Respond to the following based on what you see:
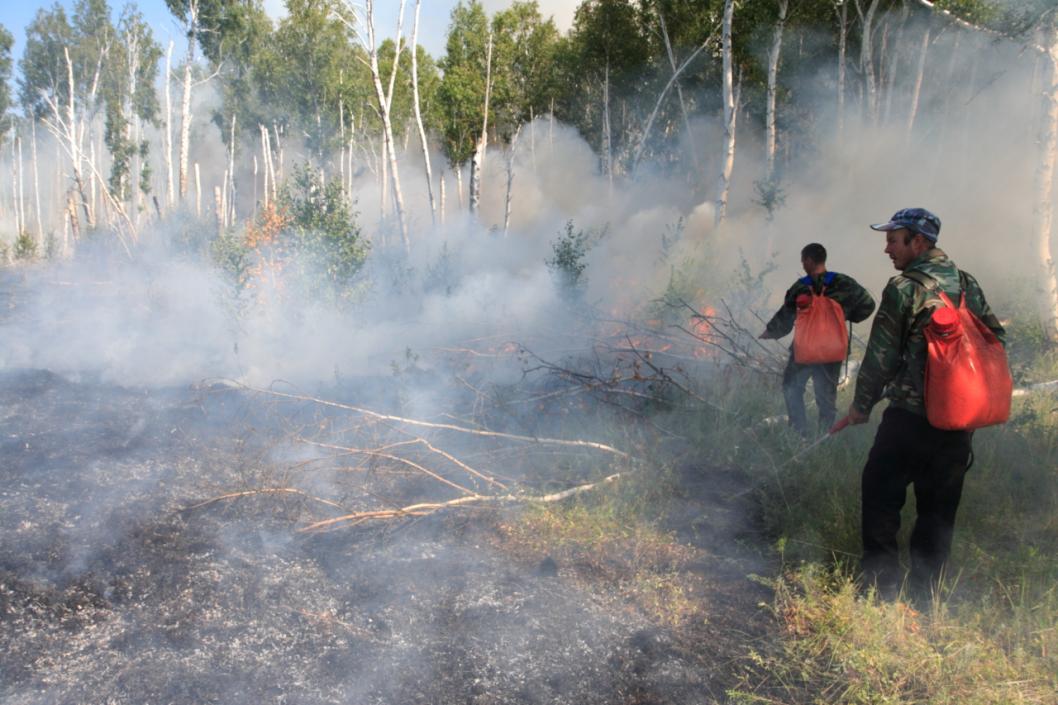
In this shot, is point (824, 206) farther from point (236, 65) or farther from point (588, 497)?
point (236, 65)

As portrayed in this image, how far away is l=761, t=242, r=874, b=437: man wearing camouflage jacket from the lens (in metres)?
4.60

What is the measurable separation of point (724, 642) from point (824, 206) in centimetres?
1824

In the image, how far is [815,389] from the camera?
468 cm

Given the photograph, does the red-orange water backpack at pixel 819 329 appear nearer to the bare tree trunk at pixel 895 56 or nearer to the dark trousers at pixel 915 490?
the dark trousers at pixel 915 490

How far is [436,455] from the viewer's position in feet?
16.8

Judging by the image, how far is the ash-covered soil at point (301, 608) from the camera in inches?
103

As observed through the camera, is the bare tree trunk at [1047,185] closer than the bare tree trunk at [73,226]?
Yes

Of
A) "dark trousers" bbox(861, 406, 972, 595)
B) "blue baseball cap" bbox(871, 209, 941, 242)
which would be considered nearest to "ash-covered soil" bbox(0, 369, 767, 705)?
"dark trousers" bbox(861, 406, 972, 595)

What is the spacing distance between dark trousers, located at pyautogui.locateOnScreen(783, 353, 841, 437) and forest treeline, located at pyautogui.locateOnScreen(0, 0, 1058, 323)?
880cm

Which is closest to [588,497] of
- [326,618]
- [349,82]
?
[326,618]

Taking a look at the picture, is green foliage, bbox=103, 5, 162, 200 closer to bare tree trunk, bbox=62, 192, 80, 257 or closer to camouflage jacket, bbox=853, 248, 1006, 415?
bare tree trunk, bbox=62, 192, 80, 257

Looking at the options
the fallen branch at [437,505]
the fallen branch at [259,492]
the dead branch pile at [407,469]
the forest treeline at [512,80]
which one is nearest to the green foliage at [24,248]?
the forest treeline at [512,80]

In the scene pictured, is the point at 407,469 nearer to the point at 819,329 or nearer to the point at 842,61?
the point at 819,329

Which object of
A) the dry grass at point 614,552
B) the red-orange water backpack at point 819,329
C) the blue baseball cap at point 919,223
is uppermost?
the blue baseball cap at point 919,223
